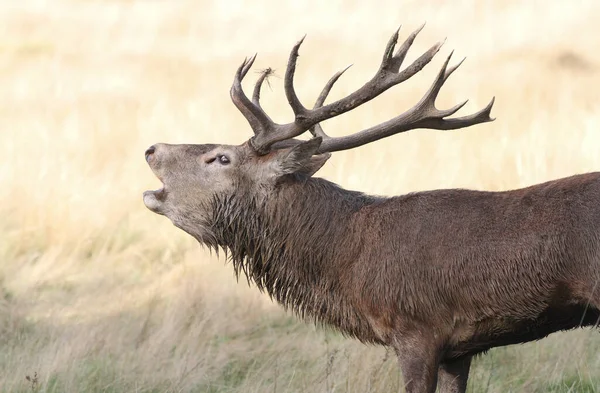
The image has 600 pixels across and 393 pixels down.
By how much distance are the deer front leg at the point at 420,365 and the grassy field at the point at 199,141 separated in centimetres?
133

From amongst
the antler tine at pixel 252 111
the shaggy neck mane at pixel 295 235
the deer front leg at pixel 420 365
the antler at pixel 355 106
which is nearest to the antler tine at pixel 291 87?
the antler at pixel 355 106

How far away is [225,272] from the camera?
432 inches

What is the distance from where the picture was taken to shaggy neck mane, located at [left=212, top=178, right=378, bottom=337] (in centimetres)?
729

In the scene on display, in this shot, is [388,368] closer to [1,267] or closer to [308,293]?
[308,293]

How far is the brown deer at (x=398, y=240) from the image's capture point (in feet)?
21.6

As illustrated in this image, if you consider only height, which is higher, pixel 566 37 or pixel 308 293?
pixel 566 37

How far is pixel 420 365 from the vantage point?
6.73m

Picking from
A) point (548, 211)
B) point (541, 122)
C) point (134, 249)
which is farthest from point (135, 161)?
point (548, 211)

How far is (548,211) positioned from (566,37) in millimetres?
10791

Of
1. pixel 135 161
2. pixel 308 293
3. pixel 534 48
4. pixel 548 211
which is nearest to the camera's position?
pixel 548 211

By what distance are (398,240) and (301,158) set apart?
797mm

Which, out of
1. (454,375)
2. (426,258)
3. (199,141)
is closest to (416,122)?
(426,258)

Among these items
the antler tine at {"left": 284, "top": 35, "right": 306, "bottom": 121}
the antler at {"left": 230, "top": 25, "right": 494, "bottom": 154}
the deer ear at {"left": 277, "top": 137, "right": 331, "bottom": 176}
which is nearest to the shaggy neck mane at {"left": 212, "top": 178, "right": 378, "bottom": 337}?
the deer ear at {"left": 277, "top": 137, "right": 331, "bottom": 176}

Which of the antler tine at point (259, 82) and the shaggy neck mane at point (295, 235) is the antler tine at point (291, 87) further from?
the shaggy neck mane at point (295, 235)
